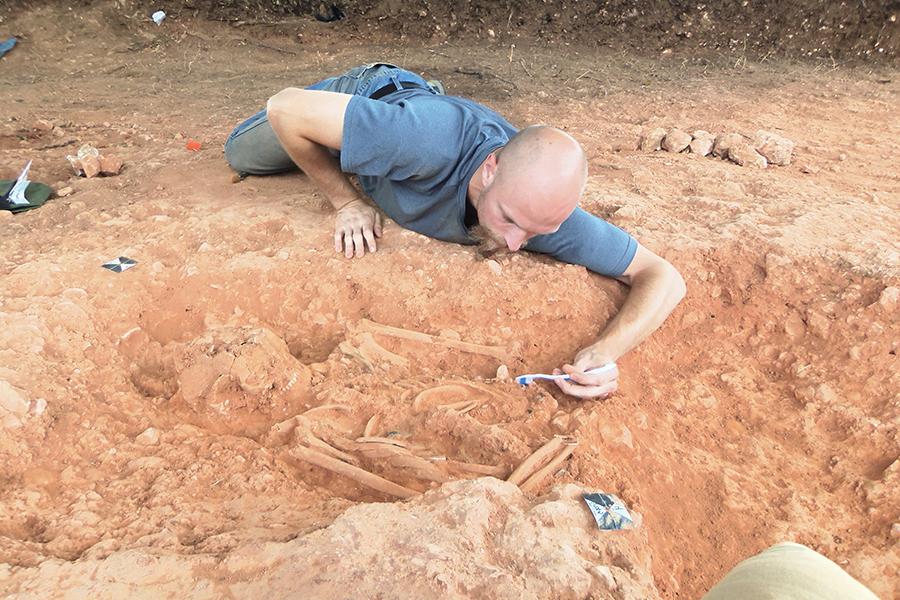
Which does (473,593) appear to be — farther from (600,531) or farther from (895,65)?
(895,65)

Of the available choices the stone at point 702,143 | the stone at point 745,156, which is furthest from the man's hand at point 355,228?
the stone at point 745,156

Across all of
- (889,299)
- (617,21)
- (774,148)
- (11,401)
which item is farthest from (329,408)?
(617,21)

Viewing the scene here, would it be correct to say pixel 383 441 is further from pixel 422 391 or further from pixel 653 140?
pixel 653 140

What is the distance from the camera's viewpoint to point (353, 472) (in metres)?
1.81

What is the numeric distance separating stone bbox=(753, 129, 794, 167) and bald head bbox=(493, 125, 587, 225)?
6.81 ft

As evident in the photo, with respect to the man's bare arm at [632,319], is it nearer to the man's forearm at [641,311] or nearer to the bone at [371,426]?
the man's forearm at [641,311]

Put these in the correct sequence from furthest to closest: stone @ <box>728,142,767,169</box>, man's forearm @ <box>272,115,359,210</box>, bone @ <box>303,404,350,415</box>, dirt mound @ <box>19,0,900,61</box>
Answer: dirt mound @ <box>19,0,900,61</box> < stone @ <box>728,142,767,169</box> < man's forearm @ <box>272,115,359,210</box> < bone @ <box>303,404,350,415</box>

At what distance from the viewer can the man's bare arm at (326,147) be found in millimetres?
2468

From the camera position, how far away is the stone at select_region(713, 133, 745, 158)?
376 centimetres

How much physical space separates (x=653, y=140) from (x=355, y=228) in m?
2.17

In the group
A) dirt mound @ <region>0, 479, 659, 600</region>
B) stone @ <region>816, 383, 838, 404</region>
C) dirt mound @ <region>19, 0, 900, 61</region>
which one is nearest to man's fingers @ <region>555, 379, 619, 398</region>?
dirt mound @ <region>0, 479, 659, 600</region>

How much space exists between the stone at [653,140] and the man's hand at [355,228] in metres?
1.97

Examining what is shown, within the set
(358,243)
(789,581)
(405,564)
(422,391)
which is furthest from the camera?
(358,243)

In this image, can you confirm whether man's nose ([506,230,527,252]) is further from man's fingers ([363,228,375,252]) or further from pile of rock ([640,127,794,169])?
pile of rock ([640,127,794,169])
